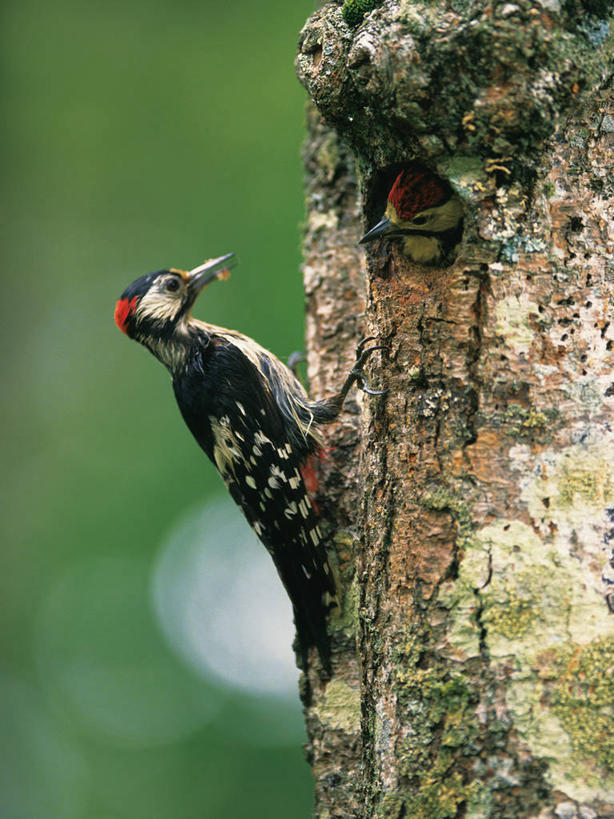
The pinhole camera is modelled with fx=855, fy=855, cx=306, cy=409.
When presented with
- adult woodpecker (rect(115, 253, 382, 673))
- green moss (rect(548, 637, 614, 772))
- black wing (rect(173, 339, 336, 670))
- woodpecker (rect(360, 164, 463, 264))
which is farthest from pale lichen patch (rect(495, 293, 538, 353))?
black wing (rect(173, 339, 336, 670))

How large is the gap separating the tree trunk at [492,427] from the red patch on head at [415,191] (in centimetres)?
7

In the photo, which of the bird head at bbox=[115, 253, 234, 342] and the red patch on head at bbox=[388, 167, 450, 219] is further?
the bird head at bbox=[115, 253, 234, 342]

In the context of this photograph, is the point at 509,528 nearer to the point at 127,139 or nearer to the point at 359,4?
the point at 359,4

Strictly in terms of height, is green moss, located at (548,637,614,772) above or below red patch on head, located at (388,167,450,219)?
below

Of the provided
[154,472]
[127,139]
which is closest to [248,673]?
[154,472]

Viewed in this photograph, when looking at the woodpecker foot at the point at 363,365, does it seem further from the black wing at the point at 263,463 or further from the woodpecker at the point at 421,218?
the black wing at the point at 263,463

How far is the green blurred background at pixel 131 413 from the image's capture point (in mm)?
6207

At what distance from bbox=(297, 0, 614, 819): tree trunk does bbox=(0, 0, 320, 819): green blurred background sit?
135 inches

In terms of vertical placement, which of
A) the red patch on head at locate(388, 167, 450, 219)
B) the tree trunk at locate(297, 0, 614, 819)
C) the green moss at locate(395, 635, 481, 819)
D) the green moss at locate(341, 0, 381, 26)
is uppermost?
the green moss at locate(341, 0, 381, 26)

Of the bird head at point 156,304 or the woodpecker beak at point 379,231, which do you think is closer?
the woodpecker beak at point 379,231

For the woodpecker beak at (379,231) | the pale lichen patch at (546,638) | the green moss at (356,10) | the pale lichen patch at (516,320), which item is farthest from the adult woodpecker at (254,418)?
the green moss at (356,10)

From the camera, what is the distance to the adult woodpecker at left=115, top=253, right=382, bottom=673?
3023 millimetres

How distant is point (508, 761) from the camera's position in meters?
1.91

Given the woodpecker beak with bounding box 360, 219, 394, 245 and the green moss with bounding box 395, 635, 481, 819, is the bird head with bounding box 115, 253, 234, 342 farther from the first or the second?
the green moss with bounding box 395, 635, 481, 819
